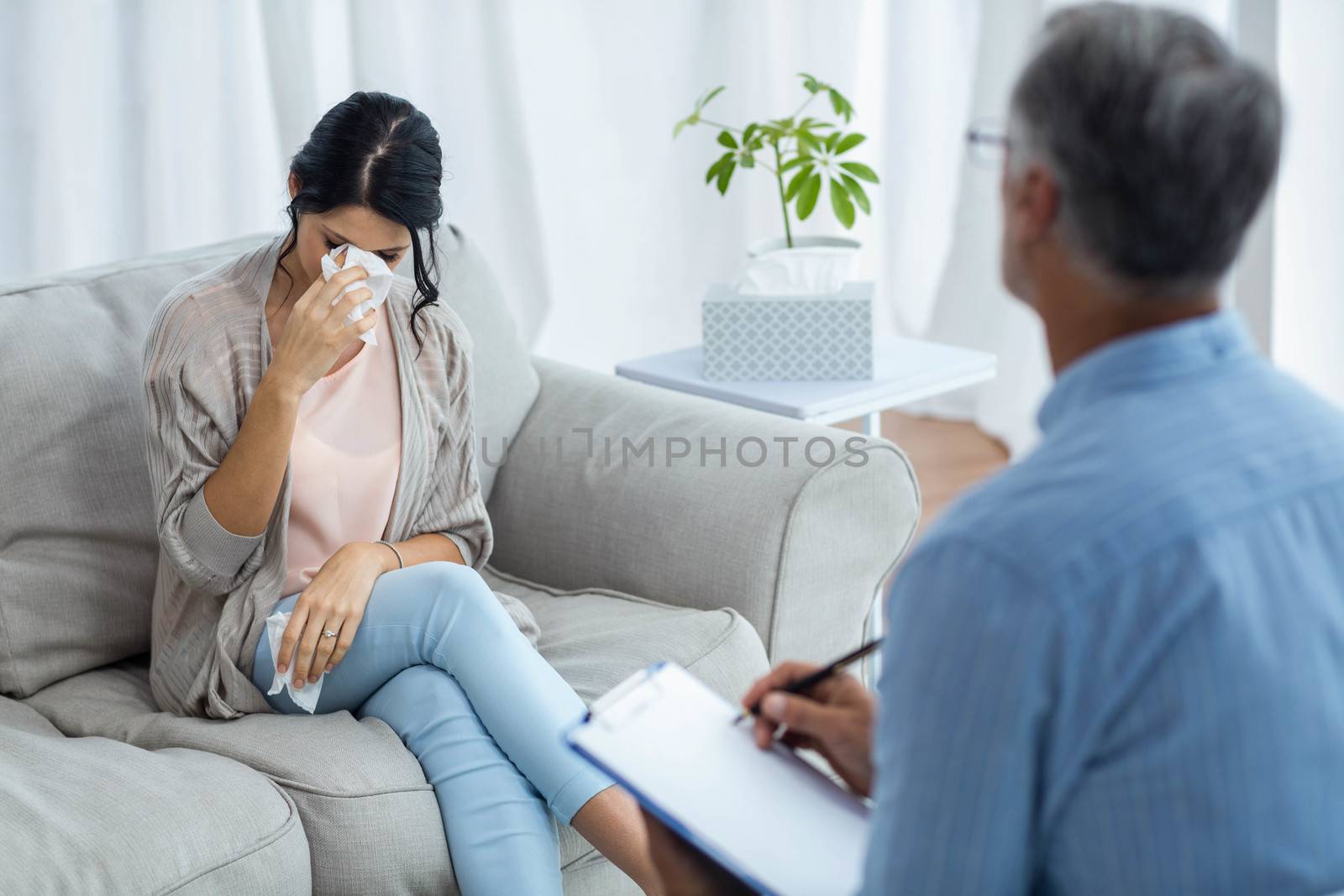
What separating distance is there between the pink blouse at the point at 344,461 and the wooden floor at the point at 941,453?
1.57 metres

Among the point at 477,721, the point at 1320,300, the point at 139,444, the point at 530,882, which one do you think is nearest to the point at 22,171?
the point at 139,444

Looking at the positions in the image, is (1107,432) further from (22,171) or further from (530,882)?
(22,171)

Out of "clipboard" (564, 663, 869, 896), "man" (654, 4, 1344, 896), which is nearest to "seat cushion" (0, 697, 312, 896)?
"clipboard" (564, 663, 869, 896)

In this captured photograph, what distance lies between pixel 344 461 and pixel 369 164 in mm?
350

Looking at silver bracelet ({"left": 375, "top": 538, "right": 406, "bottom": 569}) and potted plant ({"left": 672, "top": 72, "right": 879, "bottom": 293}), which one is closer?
silver bracelet ({"left": 375, "top": 538, "right": 406, "bottom": 569})

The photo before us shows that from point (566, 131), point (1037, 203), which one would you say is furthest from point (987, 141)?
point (566, 131)

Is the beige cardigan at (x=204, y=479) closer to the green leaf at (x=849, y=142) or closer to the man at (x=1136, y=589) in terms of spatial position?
the green leaf at (x=849, y=142)

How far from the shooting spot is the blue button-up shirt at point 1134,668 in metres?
0.65

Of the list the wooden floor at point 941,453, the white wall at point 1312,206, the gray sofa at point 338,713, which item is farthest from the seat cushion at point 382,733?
the white wall at point 1312,206

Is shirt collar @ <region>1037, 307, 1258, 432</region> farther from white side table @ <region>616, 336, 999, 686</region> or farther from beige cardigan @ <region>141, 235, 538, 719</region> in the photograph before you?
white side table @ <region>616, 336, 999, 686</region>

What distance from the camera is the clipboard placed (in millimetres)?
826

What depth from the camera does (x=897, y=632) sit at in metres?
0.70

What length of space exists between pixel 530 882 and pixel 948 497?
2.01m

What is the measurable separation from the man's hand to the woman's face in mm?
765
